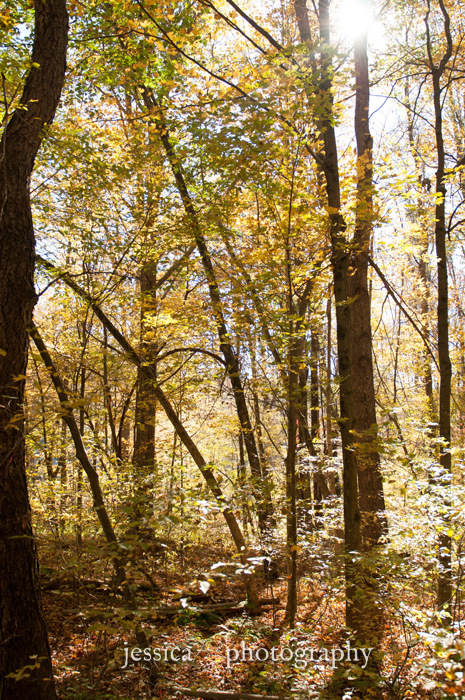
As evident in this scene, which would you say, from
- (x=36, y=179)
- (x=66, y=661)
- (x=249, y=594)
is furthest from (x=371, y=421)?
(x=36, y=179)

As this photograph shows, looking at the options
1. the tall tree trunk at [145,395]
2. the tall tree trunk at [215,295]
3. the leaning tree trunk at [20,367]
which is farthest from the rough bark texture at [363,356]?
the leaning tree trunk at [20,367]

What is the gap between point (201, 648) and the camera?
13.8ft

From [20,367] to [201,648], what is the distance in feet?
11.6

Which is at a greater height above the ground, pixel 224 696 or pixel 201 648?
pixel 224 696

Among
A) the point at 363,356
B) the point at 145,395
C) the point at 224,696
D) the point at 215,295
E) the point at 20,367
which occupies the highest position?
the point at 215,295

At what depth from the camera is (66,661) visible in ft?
13.1

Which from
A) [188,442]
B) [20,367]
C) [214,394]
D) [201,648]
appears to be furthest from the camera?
[214,394]

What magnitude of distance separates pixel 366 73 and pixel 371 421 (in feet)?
17.2

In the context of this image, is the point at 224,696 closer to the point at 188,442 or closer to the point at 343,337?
the point at 188,442

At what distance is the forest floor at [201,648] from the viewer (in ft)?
8.95

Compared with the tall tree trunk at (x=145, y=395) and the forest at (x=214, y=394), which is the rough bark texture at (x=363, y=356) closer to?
the forest at (x=214, y=394)

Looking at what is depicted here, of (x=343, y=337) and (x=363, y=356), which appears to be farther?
(x=363, y=356)

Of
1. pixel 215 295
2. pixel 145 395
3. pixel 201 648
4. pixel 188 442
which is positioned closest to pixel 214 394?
pixel 145 395

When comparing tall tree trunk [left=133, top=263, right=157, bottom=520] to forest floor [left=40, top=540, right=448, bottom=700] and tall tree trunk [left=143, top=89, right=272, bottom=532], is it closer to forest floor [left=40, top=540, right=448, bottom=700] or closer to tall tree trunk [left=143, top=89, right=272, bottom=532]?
tall tree trunk [left=143, top=89, right=272, bottom=532]
